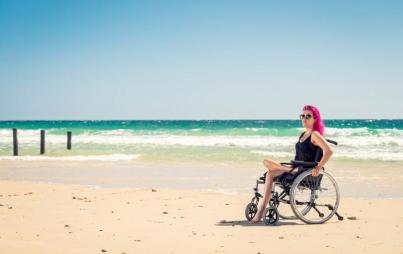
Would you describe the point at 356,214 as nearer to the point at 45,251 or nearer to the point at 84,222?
the point at 84,222

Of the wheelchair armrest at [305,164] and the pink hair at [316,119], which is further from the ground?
the pink hair at [316,119]

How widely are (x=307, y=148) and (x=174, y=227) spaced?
79.4 inches

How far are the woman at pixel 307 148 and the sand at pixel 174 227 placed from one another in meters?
0.50

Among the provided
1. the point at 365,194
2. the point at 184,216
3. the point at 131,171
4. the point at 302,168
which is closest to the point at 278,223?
the point at 302,168

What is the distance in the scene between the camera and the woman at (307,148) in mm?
6867

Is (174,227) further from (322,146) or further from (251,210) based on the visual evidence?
(322,146)

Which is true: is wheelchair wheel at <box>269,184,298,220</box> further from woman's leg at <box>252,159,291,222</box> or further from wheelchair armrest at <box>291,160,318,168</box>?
wheelchair armrest at <box>291,160,318,168</box>

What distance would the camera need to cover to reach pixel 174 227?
22.4 ft

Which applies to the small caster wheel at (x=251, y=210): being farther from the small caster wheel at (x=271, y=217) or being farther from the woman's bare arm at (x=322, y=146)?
the woman's bare arm at (x=322, y=146)

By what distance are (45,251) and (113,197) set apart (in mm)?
4481

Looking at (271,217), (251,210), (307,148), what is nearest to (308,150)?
(307,148)

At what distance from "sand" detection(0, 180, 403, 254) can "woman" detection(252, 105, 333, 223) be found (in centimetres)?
50

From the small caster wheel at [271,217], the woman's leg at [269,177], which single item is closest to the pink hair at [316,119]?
the woman's leg at [269,177]

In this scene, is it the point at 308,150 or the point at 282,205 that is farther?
the point at 282,205
